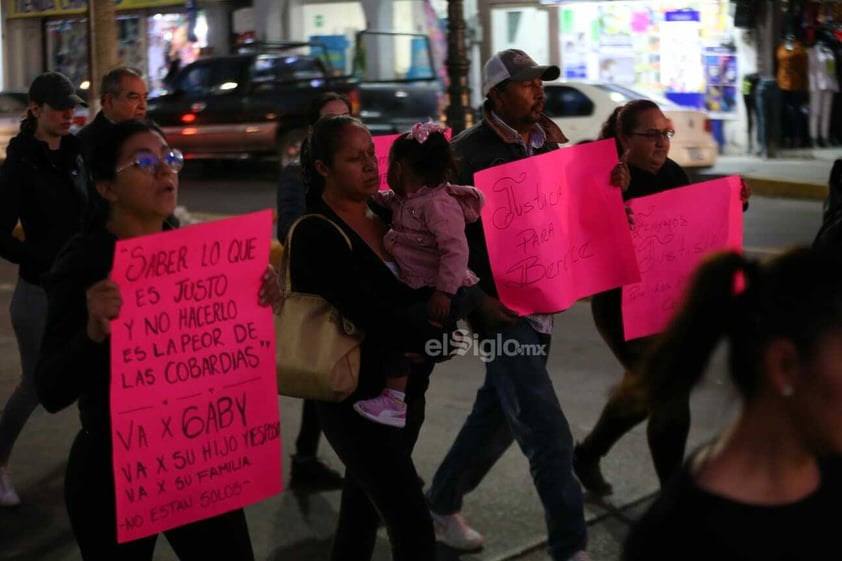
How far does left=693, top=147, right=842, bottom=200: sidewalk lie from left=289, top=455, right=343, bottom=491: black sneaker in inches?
429

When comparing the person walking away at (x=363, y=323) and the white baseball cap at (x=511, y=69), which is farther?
the white baseball cap at (x=511, y=69)

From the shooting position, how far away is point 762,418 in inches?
80.3

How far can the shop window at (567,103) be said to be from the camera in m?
17.2

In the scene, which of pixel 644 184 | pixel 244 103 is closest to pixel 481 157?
pixel 644 184

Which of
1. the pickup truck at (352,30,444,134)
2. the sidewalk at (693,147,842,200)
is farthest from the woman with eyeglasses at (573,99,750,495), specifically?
the pickup truck at (352,30,444,134)

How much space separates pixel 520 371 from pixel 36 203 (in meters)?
2.15

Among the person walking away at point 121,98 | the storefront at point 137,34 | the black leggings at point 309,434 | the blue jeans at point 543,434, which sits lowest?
the black leggings at point 309,434

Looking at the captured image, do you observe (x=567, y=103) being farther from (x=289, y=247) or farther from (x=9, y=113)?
(x=289, y=247)

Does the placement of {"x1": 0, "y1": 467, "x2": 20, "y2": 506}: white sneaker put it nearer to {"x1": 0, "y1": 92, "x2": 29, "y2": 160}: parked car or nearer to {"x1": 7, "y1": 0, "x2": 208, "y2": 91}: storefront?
{"x1": 0, "y1": 92, "x2": 29, "y2": 160}: parked car

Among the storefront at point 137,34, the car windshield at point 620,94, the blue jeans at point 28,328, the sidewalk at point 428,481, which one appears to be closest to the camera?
the sidewalk at point 428,481

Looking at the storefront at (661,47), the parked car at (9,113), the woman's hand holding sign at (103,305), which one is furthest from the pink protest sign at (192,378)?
the parked car at (9,113)

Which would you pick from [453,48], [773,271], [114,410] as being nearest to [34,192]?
[114,410]

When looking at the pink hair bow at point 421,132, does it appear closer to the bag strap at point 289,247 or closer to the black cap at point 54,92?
the bag strap at point 289,247

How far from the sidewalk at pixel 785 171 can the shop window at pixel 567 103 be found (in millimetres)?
1706
